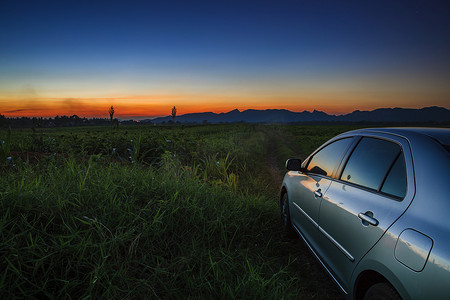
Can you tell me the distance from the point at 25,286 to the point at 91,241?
20.6 inches

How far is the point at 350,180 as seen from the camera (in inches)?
92.2

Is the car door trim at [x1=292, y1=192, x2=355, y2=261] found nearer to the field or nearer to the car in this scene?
the car

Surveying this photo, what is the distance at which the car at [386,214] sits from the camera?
4.25ft

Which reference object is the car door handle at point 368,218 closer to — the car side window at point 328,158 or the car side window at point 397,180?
the car side window at point 397,180

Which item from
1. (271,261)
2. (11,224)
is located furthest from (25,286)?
(271,261)

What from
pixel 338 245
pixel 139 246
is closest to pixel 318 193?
pixel 338 245

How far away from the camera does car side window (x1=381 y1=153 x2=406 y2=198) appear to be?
1.72 meters

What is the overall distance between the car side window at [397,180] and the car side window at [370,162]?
0.05 meters

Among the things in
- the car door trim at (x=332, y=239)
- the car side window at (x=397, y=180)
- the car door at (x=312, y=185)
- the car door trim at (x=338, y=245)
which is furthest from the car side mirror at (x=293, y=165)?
the car side window at (x=397, y=180)

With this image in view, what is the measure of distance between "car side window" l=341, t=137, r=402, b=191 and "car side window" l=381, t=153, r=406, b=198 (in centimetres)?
5

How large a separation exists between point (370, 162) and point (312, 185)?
890 mm

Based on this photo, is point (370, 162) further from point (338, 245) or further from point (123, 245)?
point (123, 245)

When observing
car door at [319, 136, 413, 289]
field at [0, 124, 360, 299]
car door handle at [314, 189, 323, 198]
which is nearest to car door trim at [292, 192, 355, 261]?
car door at [319, 136, 413, 289]

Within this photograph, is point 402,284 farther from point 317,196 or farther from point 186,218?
point 186,218
